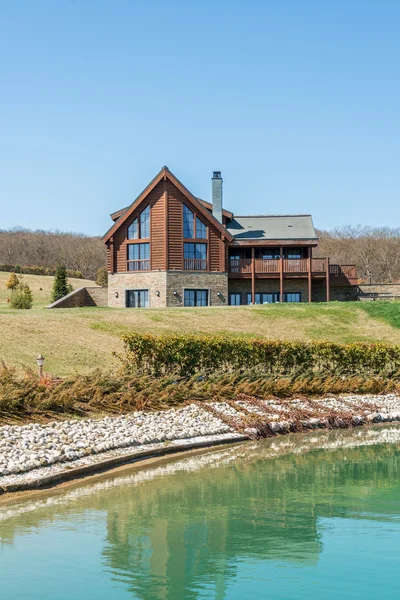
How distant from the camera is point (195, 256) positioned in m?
41.1

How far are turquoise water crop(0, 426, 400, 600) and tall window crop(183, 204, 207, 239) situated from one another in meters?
28.2

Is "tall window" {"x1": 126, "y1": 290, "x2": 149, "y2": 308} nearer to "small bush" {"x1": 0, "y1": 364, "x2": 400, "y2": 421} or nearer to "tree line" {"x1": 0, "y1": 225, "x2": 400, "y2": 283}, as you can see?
"small bush" {"x1": 0, "y1": 364, "x2": 400, "y2": 421}

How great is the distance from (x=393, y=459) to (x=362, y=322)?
21.2m

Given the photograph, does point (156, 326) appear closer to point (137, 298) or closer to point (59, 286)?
point (137, 298)

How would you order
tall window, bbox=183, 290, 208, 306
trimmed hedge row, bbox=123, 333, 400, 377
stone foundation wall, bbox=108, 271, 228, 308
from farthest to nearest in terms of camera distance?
tall window, bbox=183, 290, 208, 306
stone foundation wall, bbox=108, 271, 228, 308
trimmed hedge row, bbox=123, 333, 400, 377

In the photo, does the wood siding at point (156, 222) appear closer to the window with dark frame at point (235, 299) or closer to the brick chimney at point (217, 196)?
the brick chimney at point (217, 196)

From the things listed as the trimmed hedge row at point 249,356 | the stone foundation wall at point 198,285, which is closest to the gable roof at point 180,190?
the stone foundation wall at point 198,285

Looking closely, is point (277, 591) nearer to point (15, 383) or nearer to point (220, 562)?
point (220, 562)

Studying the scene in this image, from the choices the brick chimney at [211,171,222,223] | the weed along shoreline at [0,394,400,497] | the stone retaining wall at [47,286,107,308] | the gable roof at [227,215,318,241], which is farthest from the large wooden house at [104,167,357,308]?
the weed along shoreline at [0,394,400,497]

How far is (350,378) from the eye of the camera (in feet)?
70.8

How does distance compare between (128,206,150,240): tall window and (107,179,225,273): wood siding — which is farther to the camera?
(128,206,150,240): tall window

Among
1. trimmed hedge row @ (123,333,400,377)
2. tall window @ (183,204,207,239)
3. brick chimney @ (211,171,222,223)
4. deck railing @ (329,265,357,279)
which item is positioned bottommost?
trimmed hedge row @ (123,333,400,377)

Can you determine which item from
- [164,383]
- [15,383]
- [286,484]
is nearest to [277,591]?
[286,484]

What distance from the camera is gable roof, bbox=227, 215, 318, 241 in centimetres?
4284
